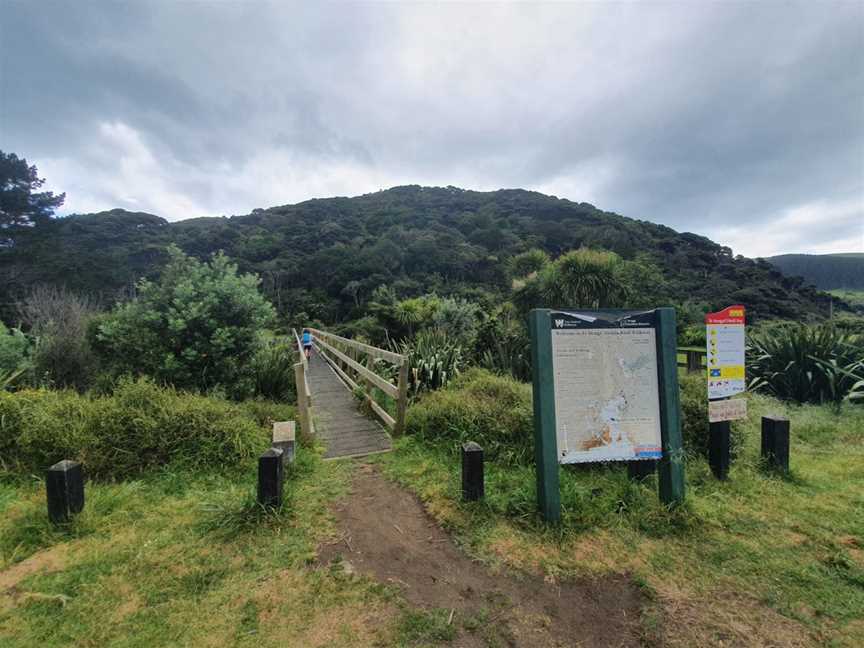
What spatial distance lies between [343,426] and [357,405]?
106cm

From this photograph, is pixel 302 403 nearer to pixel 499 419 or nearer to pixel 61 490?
pixel 61 490

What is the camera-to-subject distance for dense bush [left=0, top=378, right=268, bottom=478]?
359cm

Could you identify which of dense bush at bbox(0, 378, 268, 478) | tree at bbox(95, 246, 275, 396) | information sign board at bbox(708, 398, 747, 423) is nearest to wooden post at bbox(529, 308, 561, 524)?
information sign board at bbox(708, 398, 747, 423)

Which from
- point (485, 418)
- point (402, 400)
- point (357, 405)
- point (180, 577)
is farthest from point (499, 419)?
point (180, 577)

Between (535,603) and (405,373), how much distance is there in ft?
8.89

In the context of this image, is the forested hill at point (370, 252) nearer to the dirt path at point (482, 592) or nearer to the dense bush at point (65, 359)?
the dense bush at point (65, 359)

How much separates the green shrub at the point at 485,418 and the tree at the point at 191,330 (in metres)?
2.71

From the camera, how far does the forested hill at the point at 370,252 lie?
103ft

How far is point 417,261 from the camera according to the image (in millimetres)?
53125

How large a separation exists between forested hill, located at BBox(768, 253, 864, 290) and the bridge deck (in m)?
61.7

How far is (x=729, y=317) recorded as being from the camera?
139 inches

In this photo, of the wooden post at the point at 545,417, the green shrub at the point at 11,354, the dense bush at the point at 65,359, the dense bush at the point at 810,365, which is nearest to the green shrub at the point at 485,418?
the wooden post at the point at 545,417

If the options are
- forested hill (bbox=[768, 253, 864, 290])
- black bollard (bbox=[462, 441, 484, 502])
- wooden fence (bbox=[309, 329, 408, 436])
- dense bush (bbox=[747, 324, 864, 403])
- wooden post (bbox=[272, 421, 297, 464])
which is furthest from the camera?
forested hill (bbox=[768, 253, 864, 290])

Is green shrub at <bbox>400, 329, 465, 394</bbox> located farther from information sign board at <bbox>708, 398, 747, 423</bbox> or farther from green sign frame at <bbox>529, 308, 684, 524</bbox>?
information sign board at <bbox>708, 398, 747, 423</bbox>
